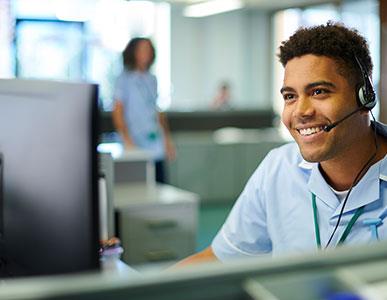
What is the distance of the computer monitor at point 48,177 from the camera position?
771 millimetres

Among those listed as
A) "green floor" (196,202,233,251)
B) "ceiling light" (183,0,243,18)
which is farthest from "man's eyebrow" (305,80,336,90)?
"ceiling light" (183,0,243,18)

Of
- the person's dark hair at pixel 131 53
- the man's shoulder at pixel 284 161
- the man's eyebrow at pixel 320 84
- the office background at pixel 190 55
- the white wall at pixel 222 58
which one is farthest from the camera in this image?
the white wall at pixel 222 58

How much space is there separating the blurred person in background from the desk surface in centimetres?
73

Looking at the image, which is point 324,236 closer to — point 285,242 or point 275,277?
point 285,242

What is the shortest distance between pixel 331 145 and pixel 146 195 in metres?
1.66

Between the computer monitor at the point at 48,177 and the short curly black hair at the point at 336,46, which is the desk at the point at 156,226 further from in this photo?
the computer monitor at the point at 48,177

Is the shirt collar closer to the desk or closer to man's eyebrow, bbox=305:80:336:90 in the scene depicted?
man's eyebrow, bbox=305:80:336:90

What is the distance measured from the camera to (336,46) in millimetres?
1229

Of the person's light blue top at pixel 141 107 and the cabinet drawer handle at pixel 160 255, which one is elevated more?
the person's light blue top at pixel 141 107

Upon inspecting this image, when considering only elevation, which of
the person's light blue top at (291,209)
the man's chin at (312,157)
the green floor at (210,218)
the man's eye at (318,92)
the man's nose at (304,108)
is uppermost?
the man's eye at (318,92)

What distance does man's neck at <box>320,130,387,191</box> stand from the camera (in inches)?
50.0

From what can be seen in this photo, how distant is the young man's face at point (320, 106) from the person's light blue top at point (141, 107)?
2.65m

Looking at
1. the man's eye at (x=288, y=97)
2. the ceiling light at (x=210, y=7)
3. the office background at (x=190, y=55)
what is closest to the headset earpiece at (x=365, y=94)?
the man's eye at (x=288, y=97)

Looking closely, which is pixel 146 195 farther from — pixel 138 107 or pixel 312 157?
pixel 312 157
